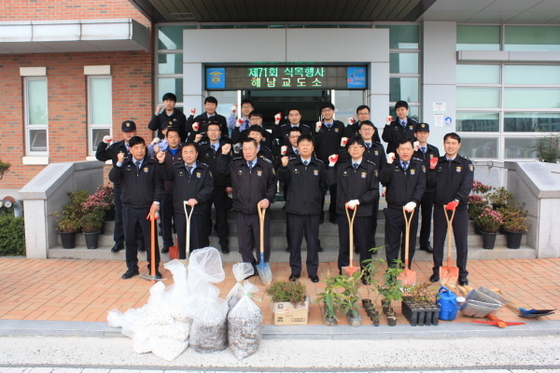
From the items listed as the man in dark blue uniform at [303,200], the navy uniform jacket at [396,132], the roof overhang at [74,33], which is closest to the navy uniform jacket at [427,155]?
the navy uniform jacket at [396,132]

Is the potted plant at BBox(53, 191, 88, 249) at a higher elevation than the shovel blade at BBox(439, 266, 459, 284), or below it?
higher

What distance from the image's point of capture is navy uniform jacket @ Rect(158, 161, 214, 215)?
5.83 m

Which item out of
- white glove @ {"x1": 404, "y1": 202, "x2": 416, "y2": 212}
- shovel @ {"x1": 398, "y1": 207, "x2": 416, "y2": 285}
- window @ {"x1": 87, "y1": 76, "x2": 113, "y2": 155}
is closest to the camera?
shovel @ {"x1": 398, "y1": 207, "x2": 416, "y2": 285}

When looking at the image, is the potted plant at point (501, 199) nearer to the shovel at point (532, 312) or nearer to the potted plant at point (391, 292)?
the shovel at point (532, 312)

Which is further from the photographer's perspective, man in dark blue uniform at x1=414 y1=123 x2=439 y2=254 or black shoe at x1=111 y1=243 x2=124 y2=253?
black shoe at x1=111 y1=243 x2=124 y2=253

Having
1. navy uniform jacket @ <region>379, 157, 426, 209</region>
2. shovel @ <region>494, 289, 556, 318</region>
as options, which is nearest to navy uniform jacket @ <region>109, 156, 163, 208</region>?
navy uniform jacket @ <region>379, 157, 426, 209</region>

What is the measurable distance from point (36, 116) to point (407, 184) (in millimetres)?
9188

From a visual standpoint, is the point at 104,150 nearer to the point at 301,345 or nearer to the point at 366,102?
the point at 301,345

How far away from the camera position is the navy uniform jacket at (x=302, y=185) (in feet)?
18.5

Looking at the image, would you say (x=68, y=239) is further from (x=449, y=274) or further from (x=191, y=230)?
(x=449, y=274)

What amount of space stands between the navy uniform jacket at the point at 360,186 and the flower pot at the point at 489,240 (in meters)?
2.32

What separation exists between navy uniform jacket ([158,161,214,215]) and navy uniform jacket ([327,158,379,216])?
1.75 meters

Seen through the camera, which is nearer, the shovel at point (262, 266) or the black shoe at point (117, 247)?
the shovel at point (262, 266)

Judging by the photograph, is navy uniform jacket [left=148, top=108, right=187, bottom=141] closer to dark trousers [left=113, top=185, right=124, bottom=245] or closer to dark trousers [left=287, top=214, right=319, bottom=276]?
dark trousers [left=113, top=185, right=124, bottom=245]
